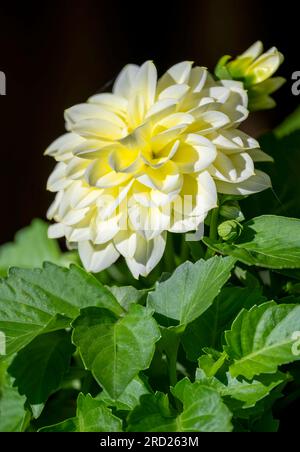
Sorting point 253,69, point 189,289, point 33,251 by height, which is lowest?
point 33,251

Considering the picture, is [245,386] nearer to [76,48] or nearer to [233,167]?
[233,167]

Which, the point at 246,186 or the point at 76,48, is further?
the point at 76,48

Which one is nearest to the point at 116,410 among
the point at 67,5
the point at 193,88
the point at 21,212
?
the point at 193,88

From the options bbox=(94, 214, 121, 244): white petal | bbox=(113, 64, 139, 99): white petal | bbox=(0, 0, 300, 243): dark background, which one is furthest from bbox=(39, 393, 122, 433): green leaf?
bbox=(0, 0, 300, 243): dark background

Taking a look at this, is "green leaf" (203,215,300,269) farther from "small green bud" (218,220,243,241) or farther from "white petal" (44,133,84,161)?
"white petal" (44,133,84,161)

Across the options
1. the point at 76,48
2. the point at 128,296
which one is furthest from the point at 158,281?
the point at 76,48

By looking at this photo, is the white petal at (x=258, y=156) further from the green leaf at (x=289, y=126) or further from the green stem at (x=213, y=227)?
the green leaf at (x=289, y=126)

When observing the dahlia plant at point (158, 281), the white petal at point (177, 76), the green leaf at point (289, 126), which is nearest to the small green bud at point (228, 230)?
the dahlia plant at point (158, 281)
